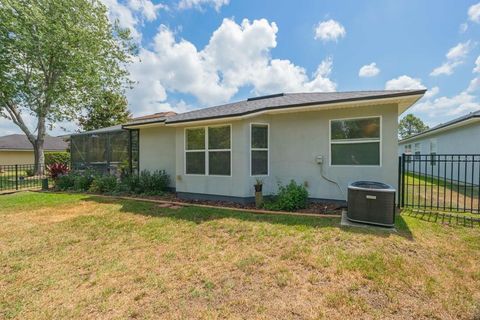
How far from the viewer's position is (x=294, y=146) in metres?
7.85

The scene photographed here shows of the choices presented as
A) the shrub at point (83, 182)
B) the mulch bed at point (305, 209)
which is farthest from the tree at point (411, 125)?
the shrub at point (83, 182)

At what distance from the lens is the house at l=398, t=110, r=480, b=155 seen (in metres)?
10.7

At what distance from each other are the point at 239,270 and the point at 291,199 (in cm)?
364

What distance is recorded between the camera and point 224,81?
661 inches

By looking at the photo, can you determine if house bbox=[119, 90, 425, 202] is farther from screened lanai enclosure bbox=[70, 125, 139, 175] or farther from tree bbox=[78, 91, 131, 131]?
tree bbox=[78, 91, 131, 131]

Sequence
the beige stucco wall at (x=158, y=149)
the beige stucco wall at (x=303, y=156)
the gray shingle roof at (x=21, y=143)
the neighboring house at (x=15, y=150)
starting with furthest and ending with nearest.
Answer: the gray shingle roof at (x=21, y=143), the neighboring house at (x=15, y=150), the beige stucco wall at (x=158, y=149), the beige stucco wall at (x=303, y=156)

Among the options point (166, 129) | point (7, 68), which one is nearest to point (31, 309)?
point (166, 129)

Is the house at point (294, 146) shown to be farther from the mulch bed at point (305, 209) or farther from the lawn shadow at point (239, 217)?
the lawn shadow at point (239, 217)

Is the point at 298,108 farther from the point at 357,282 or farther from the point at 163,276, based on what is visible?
the point at 163,276

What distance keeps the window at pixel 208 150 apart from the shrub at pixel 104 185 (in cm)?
429

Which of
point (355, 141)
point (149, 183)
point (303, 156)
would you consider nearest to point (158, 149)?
point (149, 183)

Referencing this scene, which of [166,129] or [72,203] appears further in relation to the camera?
[166,129]

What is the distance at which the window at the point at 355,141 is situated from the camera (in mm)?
6734

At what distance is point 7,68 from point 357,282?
909 inches
